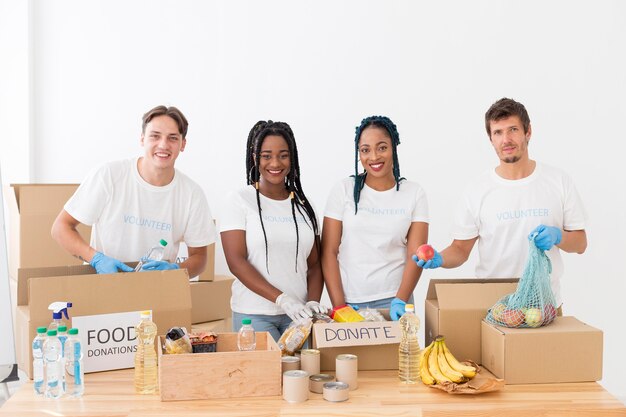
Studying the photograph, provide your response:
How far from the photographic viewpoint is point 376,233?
241 cm

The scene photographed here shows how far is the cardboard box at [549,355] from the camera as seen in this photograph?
1.80 metres

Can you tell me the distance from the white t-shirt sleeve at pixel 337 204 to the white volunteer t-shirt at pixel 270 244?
0.10 metres

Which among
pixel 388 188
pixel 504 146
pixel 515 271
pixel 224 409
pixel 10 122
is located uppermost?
pixel 10 122

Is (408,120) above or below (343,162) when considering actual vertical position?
above

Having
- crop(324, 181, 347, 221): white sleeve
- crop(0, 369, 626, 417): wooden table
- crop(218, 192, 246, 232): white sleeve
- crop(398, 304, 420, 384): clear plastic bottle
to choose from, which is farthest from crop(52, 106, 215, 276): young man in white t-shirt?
crop(398, 304, 420, 384): clear plastic bottle

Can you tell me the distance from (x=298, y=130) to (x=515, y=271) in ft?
6.02

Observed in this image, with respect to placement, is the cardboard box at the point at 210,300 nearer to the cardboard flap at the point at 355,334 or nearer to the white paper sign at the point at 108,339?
the white paper sign at the point at 108,339

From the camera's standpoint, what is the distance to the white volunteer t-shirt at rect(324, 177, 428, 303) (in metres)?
2.41

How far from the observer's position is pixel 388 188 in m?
2.47

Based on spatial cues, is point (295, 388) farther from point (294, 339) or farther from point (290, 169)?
point (290, 169)

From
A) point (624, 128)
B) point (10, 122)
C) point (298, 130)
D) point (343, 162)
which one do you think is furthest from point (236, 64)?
point (624, 128)

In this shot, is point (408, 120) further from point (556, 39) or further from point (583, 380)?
point (583, 380)

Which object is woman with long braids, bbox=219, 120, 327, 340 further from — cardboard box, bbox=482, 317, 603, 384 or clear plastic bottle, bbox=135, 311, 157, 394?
cardboard box, bbox=482, 317, 603, 384

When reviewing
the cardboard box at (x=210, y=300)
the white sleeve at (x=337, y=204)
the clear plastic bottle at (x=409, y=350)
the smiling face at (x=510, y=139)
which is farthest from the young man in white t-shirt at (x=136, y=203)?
the smiling face at (x=510, y=139)
